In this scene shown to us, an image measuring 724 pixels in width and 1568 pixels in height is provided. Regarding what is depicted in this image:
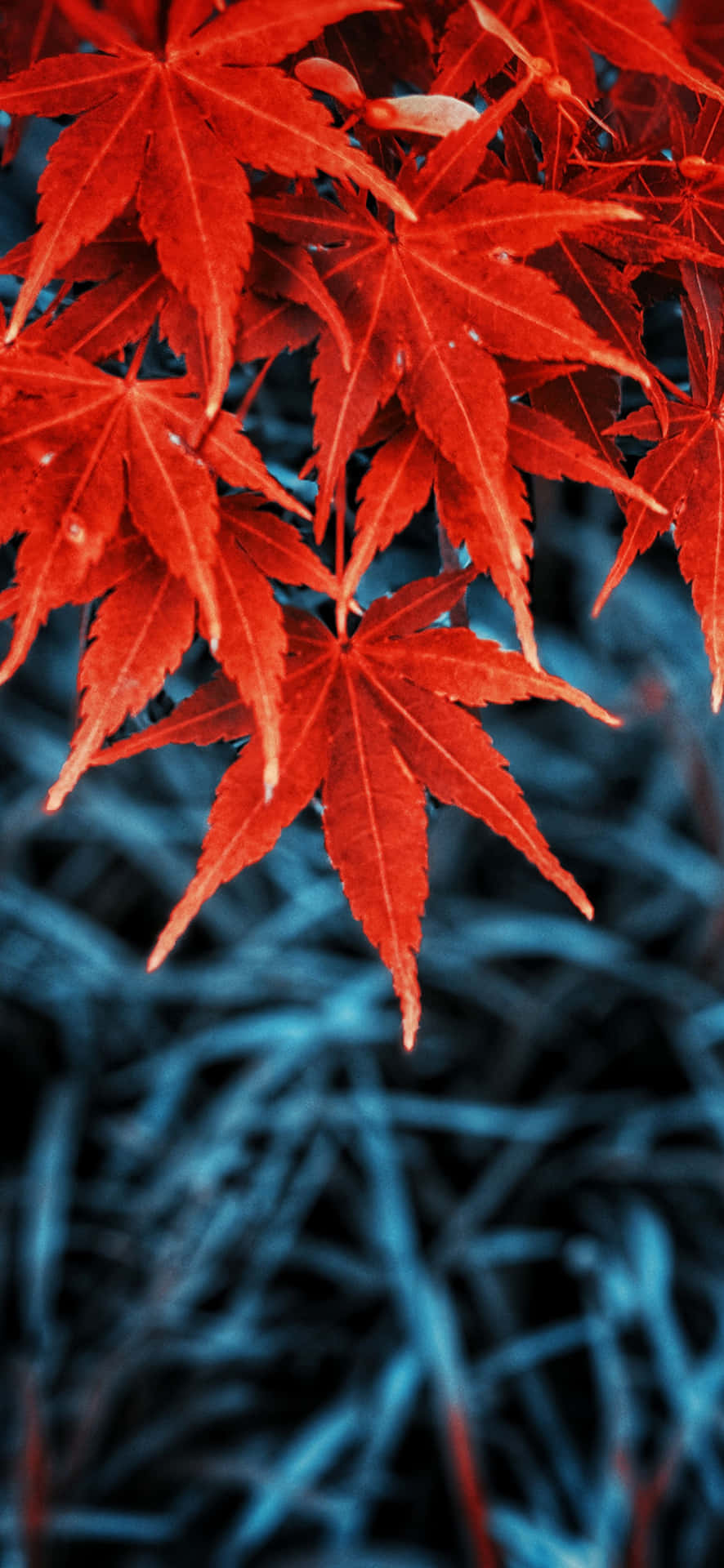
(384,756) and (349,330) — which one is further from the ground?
(349,330)

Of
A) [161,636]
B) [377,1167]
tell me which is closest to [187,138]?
[161,636]

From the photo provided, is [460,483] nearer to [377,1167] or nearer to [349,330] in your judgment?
[349,330]

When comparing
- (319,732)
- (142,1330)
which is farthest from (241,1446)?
(319,732)

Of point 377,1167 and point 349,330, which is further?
point 377,1167

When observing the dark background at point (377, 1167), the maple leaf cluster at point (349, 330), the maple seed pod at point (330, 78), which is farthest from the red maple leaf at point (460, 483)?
the dark background at point (377, 1167)

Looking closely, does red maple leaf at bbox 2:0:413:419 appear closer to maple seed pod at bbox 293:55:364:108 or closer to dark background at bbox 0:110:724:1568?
maple seed pod at bbox 293:55:364:108

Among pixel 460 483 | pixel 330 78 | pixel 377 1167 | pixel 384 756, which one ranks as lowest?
pixel 377 1167

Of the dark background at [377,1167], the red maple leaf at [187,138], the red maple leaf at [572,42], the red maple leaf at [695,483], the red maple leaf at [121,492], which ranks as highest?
the red maple leaf at [572,42]

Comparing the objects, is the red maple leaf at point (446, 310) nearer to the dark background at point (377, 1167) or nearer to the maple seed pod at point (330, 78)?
the maple seed pod at point (330, 78)
